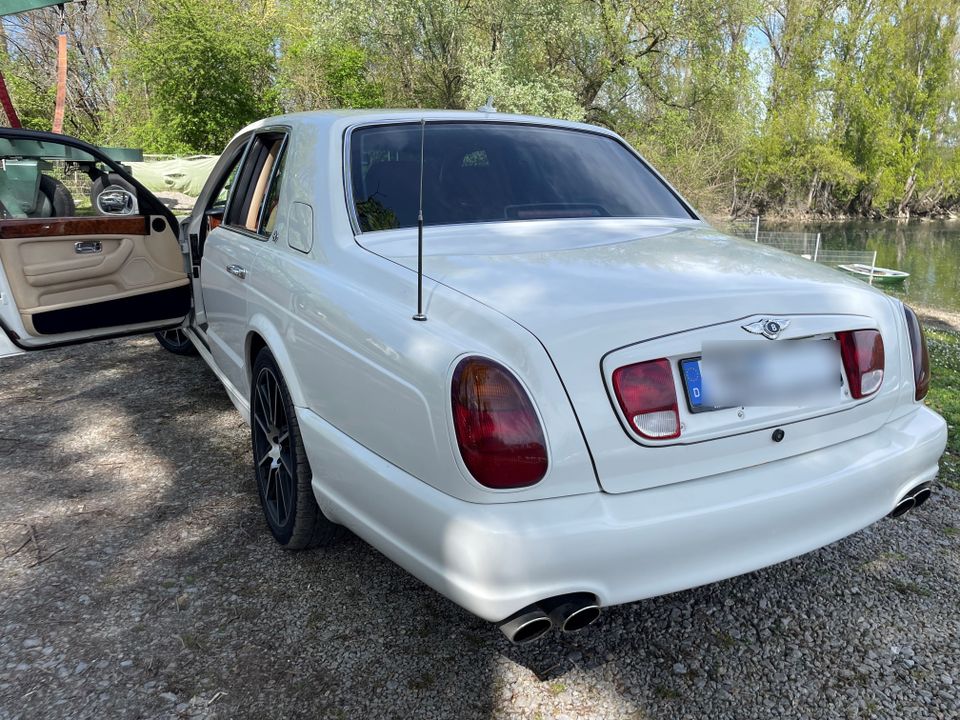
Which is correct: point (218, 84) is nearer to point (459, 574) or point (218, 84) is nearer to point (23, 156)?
point (23, 156)

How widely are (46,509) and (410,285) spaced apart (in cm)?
233

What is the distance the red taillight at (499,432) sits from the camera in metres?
1.81

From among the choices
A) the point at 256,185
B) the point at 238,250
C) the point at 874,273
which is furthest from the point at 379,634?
the point at 874,273

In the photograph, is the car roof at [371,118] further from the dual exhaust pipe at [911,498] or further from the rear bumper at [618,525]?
the dual exhaust pipe at [911,498]

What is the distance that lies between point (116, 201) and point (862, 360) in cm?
407

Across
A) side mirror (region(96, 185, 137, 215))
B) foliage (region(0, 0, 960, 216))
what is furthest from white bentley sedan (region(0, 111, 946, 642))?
foliage (region(0, 0, 960, 216))

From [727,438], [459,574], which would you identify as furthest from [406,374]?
[727,438]

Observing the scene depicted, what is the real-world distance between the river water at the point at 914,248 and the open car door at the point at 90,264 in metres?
20.3

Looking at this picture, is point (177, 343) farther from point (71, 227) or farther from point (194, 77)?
point (194, 77)

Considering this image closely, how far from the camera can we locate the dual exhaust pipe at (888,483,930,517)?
2375 mm

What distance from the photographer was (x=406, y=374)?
1.98 m

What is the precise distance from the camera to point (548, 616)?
6.09 feet

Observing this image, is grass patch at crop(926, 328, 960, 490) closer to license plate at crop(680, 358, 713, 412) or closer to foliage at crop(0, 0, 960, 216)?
license plate at crop(680, 358, 713, 412)

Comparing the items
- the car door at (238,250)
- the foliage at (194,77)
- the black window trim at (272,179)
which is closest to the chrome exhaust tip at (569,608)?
the car door at (238,250)
